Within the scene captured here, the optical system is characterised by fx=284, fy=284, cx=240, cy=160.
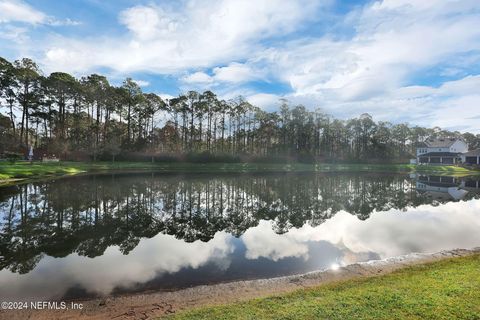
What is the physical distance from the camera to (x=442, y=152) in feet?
274

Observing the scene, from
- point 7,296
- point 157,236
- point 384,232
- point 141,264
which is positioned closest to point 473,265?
point 384,232

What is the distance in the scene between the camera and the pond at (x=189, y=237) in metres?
8.17

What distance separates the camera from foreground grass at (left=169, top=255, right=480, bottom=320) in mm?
5223

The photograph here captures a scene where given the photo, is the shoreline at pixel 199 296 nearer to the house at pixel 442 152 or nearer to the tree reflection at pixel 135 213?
the tree reflection at pixel 135 213

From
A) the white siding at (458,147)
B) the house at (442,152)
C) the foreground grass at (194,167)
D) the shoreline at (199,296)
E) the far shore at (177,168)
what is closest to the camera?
the shoreline at (199,296)

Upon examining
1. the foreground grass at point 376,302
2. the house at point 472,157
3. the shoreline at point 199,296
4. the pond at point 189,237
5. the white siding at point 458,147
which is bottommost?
the pond at point 189,237

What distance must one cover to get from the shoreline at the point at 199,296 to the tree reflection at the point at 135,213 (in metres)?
3.72

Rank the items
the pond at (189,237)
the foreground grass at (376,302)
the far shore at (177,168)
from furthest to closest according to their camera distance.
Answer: the far shore at (177,168), the pond at (189,237), the foreground grass at (376,302)

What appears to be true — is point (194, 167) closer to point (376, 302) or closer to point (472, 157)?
point (376, 302)

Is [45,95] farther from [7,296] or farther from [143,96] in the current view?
[7,296]

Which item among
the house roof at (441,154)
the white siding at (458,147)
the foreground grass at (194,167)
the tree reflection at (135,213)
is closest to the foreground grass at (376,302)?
the tree reflection at (135,213)

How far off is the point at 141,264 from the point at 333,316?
621 centimetres

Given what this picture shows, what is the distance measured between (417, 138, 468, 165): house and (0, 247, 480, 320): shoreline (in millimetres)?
86892

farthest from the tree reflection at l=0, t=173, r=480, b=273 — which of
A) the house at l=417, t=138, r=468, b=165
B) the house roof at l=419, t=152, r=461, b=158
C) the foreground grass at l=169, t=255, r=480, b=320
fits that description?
the house roof at l=419, t=152, r=461, b=158
